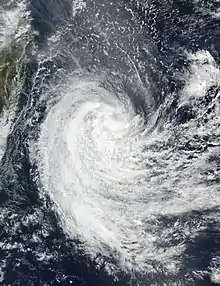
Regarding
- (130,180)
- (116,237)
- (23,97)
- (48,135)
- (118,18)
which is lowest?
(116,237)

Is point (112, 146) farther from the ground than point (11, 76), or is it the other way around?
point (11, 76)

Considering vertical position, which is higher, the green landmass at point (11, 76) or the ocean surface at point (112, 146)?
the green landmass at point (11, 76)

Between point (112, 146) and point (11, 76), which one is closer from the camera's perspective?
point (112, 146)

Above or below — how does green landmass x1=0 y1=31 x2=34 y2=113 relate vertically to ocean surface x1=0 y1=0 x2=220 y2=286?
above

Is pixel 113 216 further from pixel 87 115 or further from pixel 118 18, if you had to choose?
pixel 118 18

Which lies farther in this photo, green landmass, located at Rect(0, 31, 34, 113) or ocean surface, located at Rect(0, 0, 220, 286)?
green landmass, located at Rect(0, 31, 34, 113)

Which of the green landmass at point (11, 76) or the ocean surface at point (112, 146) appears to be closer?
the ocean surface at point (112, 146)

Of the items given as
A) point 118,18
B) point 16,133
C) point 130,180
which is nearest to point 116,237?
point 130,180

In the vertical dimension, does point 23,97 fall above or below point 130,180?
above
